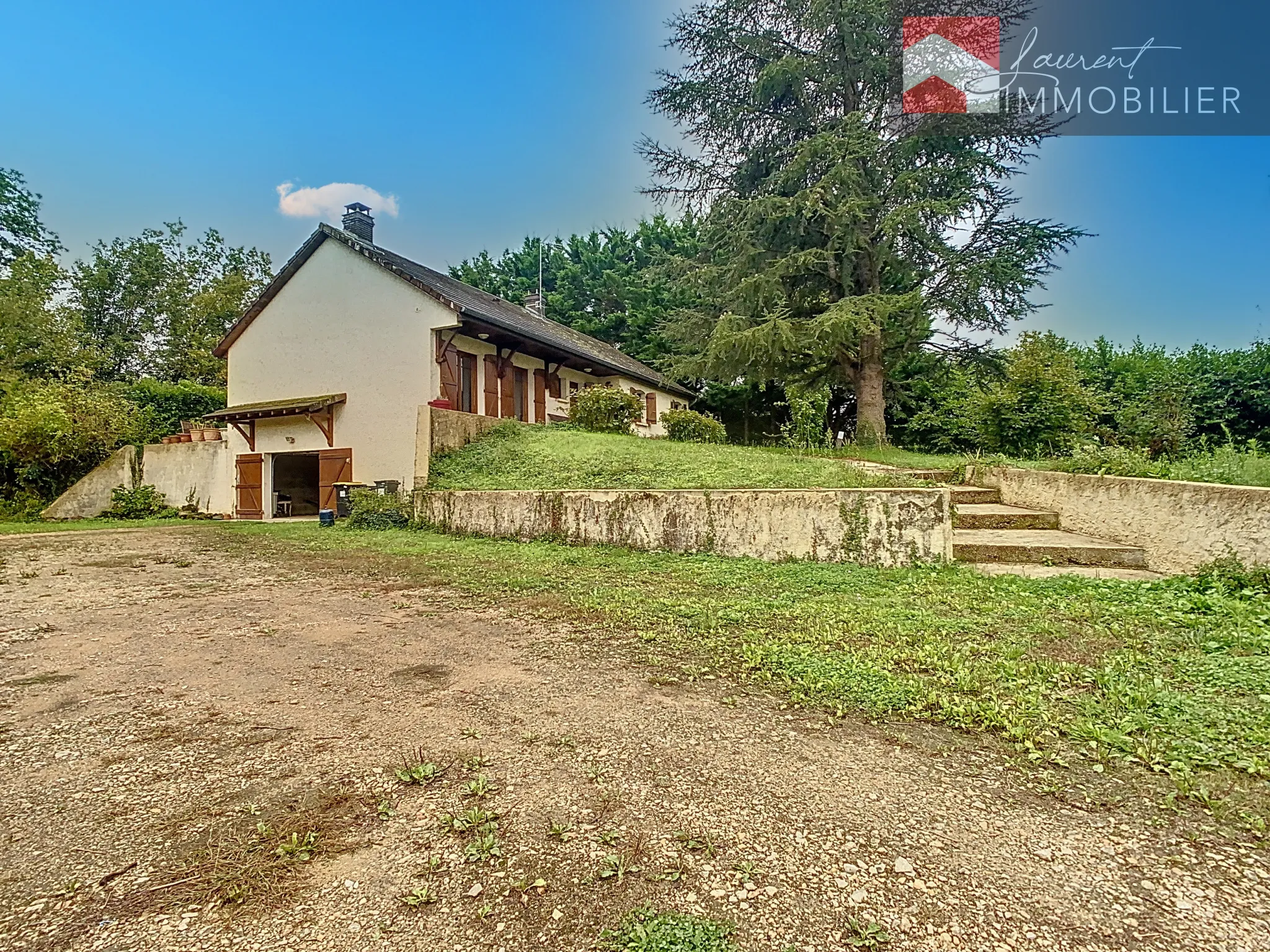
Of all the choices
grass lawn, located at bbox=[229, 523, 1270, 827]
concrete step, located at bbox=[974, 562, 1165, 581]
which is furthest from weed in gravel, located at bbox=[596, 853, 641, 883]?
concrete step, located at bbox=[974, 562, 1165, 581]

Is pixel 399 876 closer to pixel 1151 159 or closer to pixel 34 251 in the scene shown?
pixel 1151 159

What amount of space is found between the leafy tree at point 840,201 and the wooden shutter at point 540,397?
423 centimetres

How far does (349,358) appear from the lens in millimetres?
13906

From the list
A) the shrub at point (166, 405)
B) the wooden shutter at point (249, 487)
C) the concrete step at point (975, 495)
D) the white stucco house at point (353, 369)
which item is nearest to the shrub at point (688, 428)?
the white stucco house at point (353, 369)

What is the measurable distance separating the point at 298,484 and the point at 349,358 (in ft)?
16.1

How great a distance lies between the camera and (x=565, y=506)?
767 centimetres

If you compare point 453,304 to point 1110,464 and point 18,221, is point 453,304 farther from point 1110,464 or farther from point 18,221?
point 18,221

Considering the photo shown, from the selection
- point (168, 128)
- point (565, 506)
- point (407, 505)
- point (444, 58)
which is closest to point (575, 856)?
point (565, 506)

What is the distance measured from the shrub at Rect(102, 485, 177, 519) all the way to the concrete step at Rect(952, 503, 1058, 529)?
57.7 feet

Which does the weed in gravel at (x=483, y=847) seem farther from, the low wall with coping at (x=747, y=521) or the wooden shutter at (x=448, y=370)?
the wooden shutter at (x=448, y=370)

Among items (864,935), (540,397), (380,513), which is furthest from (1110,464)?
(540,397)

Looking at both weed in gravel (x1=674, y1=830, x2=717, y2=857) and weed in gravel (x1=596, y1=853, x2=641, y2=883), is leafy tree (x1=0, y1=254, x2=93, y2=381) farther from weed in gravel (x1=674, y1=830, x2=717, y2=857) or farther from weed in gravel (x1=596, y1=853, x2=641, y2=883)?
weed in gravel (x1=674, y1=830, x2=717, y2=857)

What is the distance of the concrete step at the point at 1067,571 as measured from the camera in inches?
175

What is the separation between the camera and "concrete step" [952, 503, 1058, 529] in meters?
6.00
